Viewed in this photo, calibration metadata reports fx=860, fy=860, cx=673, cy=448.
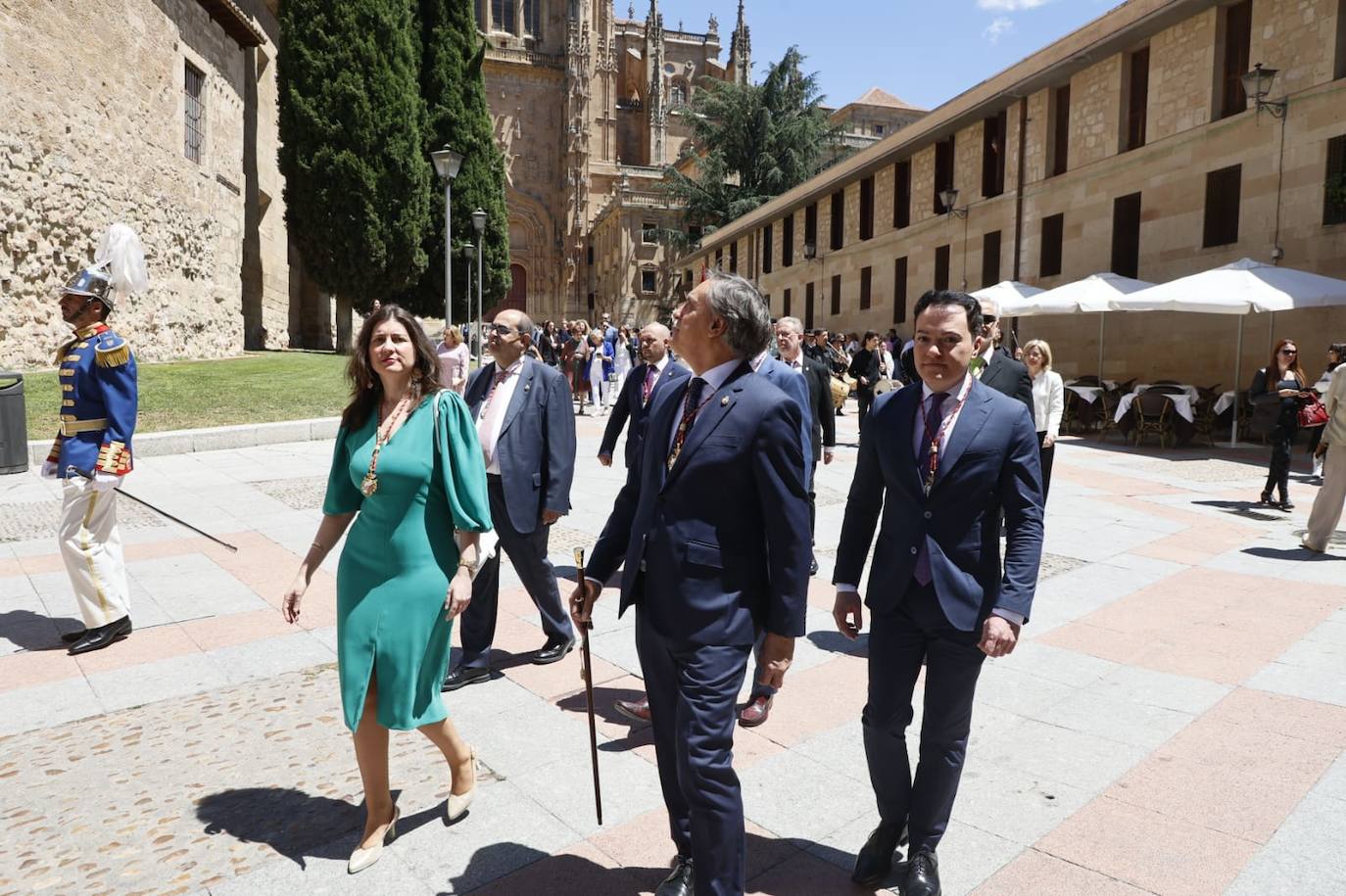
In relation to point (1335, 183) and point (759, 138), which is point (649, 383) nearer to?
point (1335, 183)

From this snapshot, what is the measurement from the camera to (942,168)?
1029 inches

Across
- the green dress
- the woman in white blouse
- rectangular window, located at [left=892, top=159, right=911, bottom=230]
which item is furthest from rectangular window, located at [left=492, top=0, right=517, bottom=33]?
the green dress

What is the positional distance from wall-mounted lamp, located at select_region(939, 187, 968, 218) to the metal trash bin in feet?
69.7

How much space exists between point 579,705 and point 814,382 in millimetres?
3270

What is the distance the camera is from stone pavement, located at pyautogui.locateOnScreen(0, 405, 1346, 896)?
110 inches

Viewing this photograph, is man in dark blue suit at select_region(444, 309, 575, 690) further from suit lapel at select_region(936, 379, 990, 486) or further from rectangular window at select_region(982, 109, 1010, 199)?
rectangular window at select_region(982, 109, 1010, 199)

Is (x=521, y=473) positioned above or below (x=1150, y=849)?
above

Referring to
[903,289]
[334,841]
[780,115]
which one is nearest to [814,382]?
[334,841]

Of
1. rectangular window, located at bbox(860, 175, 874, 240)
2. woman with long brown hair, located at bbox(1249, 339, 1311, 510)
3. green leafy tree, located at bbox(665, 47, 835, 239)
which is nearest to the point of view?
woman with long brown hair, located at bbox(1249, 339, 1311, 510)

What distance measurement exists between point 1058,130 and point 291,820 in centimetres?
2371

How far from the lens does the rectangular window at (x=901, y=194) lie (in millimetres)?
28141

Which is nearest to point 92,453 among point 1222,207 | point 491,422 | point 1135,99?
point 491,422

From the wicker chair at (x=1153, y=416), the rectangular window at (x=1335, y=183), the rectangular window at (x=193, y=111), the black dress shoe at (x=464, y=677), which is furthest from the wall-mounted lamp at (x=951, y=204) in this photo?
the black dress shoe at (x=464, y=677)

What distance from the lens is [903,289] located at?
93.0 feet
